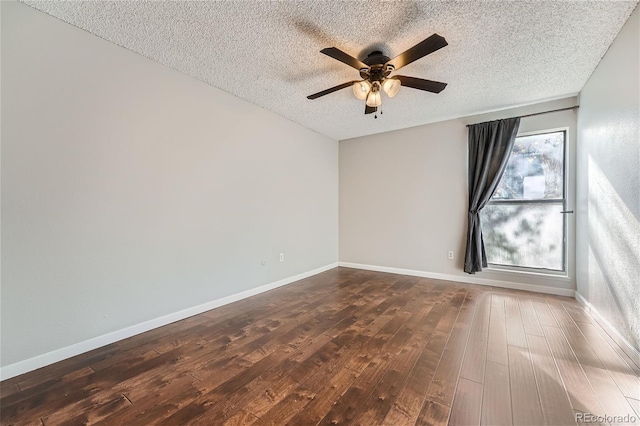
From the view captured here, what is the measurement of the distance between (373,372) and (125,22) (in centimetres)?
333

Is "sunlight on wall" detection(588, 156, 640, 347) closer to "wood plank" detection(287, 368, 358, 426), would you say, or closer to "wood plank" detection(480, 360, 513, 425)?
"wood plank" detection(480, 360, 513, 425)

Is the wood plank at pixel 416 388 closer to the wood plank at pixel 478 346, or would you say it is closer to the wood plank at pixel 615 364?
the wood plank at pixel 478 346

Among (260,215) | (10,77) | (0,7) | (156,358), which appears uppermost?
(0,7)

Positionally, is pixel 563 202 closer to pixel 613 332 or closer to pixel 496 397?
pixel 613 332

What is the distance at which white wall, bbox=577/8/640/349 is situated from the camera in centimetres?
197

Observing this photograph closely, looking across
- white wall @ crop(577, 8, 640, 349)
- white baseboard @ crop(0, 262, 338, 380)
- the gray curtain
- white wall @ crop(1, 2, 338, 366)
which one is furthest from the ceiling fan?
white baseboard @ crop(0, 262, 338, 380)

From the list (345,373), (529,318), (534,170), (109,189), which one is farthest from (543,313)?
(109,189)

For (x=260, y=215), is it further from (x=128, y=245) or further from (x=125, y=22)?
(x=125, y=22)

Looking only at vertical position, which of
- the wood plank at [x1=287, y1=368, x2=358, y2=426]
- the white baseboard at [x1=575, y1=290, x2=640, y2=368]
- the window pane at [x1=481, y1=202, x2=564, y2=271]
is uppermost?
the window pane at [x1=481, y1=202, x2=564, y2=271]

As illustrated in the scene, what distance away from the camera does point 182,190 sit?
281cm

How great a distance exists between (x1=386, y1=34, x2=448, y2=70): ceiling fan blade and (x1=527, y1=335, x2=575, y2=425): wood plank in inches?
95.4

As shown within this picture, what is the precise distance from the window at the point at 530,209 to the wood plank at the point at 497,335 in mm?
1067

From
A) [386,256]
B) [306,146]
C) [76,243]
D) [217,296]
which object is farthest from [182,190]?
[386,256]

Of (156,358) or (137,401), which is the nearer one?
(137,401)
